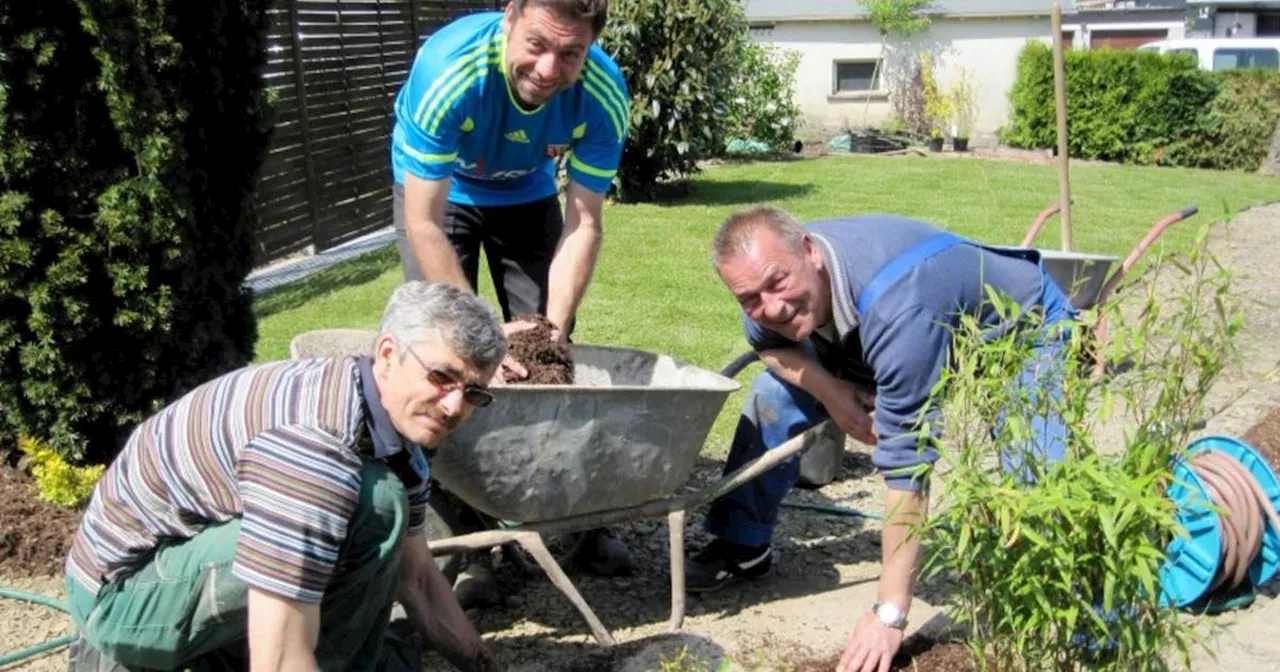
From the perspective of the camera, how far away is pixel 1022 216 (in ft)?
40.2

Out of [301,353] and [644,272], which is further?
[644,272]

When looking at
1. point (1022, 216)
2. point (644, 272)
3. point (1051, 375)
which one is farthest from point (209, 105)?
point (1022, 216)

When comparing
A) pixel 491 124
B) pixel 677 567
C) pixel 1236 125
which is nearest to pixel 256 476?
pixel 677 567

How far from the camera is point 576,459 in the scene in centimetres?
328

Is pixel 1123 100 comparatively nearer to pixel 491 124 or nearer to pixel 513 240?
pixel 513 240

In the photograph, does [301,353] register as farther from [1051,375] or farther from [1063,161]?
[1063,161]

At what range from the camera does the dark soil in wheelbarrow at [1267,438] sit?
5.10 meters

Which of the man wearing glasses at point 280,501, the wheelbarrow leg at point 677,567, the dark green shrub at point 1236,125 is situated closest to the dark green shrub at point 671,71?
the wheelbarrow leg at point 677,567

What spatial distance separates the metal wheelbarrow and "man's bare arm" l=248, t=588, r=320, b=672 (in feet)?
2.75

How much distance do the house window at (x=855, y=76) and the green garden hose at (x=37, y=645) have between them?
21.4m

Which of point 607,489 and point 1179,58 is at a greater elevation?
point 1179,58

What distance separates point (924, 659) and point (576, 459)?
0.97 metres

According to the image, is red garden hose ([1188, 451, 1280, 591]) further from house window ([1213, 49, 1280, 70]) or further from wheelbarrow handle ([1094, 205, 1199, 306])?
house window ([1213, 49, 1280, 70])

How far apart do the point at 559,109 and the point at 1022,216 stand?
30.3ft
